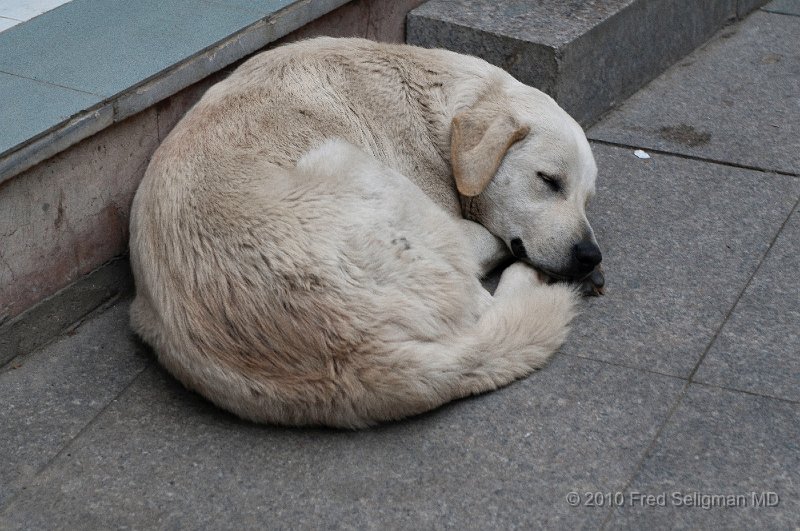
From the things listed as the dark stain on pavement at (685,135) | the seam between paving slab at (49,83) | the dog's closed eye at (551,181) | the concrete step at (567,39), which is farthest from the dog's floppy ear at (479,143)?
the dark stain on pavement at (685,135)

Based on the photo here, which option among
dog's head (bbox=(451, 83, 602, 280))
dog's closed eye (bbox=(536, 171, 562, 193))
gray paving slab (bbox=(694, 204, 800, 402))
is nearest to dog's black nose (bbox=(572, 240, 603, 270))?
dog's head (bbox=(451, 83, 602, 280))

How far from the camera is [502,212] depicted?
4953 mm

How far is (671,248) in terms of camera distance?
5.27m

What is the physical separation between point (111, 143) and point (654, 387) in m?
2.49

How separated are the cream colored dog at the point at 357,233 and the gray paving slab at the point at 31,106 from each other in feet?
1.40

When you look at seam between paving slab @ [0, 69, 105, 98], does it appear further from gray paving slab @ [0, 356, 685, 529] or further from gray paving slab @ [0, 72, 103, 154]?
gray paving slab @ [0, 356, 685, 529]

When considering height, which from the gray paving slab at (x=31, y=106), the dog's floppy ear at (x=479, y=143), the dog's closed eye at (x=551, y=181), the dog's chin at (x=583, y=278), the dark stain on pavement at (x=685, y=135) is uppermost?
the gray paving slab at (x=31, y=106)

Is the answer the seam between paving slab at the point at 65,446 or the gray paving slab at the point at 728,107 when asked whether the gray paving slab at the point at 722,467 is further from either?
the gray paving slab at the point at 728,107

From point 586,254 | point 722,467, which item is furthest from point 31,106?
point 722,467

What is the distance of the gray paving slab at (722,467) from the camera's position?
3.65 metres

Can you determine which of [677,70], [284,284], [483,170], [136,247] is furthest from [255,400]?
[677,70]

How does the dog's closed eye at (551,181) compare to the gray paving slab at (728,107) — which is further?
the gray paving slab at (728,107)

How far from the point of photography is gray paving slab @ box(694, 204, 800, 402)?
14.2ft

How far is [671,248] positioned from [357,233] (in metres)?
1.80
